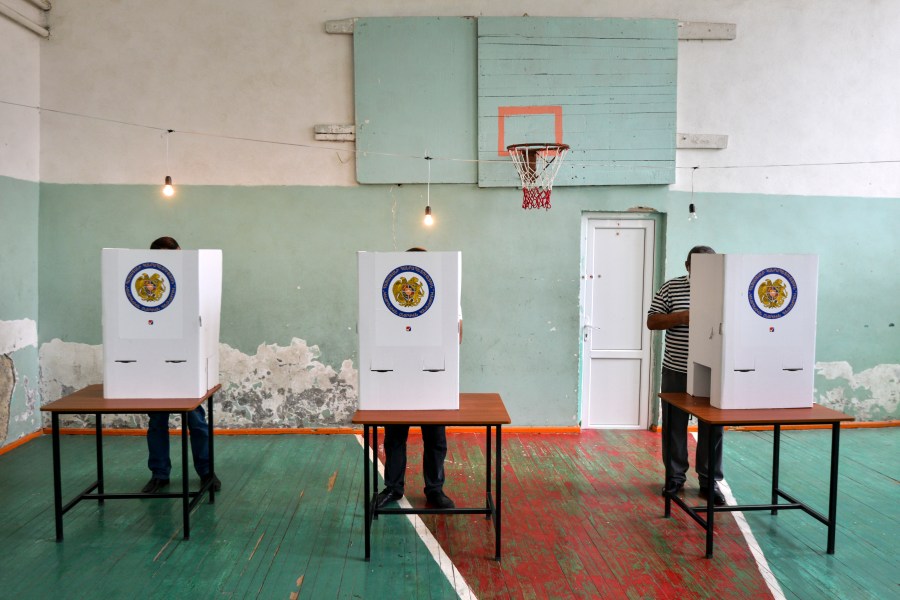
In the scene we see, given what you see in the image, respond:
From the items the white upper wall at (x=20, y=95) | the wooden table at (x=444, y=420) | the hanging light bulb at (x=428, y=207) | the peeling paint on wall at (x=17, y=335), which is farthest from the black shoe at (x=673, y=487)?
the white upper wall at (x=20, y=95)

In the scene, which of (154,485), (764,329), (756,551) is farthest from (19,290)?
(756,551)

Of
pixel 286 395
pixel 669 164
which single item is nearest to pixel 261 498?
pixel 286 395

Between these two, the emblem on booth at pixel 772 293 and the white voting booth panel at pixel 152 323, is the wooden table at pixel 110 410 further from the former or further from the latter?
the emblem on booth at pixel 772 293

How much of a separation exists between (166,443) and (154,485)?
28cm

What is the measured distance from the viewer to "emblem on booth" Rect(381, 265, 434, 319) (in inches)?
137

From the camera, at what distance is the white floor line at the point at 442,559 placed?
3191mm

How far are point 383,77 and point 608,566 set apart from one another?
13.9 feet

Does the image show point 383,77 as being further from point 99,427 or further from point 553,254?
point 99,427

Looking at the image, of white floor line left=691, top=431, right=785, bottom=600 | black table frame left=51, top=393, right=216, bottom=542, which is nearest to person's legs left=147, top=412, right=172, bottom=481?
black table frame left=51, top=393, right=216, bottom=542

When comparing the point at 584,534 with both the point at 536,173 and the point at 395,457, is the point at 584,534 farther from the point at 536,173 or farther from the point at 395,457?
the point at 536,173

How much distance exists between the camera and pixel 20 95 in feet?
18.1

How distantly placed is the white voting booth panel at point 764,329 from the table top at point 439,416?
123 centimetres

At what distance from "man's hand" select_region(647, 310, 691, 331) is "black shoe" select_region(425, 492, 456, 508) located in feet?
5.63

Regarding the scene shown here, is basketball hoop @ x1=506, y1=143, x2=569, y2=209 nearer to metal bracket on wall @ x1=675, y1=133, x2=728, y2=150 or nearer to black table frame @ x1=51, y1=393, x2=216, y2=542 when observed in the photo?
metal bracket on wall @ x1=675, y1=133, x2=728, y2=150
